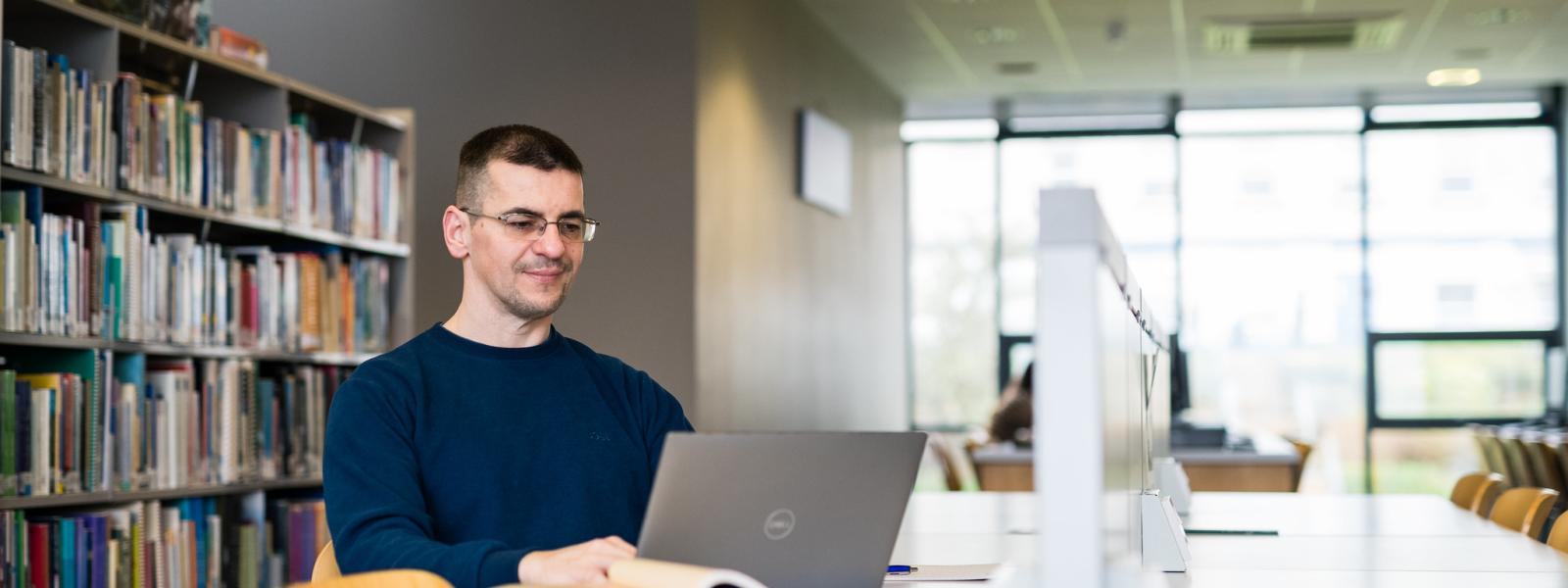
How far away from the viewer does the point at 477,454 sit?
2086mm

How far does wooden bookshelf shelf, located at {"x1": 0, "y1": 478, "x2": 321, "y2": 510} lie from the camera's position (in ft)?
10.1

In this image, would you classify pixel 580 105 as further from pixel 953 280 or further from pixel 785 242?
pixel 953 280

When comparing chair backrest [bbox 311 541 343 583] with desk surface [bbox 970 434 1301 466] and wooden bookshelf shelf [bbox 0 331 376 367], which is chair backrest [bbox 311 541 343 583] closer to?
wooden bookshelf shelf [bbox 0 331 376 367]

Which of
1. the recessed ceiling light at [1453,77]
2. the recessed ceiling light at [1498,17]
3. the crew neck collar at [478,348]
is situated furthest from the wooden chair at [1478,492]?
the recessed ceiling light at [1453,77]

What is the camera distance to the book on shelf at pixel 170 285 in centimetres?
312

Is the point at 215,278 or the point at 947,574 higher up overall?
the point at 215,278

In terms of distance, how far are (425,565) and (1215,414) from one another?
30.0 ft

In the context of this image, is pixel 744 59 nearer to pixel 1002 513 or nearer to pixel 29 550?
pixel 1002 513

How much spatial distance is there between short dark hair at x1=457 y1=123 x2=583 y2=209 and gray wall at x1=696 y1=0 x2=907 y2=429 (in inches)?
148

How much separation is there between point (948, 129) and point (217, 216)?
7308 millimetres

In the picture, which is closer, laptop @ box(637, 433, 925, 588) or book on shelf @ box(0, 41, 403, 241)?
laptop @ box(637, 433, 925, 588)

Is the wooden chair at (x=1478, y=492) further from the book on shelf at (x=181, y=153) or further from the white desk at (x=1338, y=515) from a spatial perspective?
the book on shelf at (x=181, y=153)

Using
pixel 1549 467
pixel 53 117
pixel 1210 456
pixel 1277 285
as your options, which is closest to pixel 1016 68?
pixel 1277 285

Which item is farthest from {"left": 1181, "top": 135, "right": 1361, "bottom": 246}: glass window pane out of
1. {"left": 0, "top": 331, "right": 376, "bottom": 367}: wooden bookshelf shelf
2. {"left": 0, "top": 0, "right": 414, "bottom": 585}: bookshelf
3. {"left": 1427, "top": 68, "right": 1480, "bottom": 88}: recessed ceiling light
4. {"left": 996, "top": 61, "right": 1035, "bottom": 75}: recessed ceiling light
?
{"left": 0, "top": 331, "right": 376, "bottom": 367}: wooden bookshelf shelf
